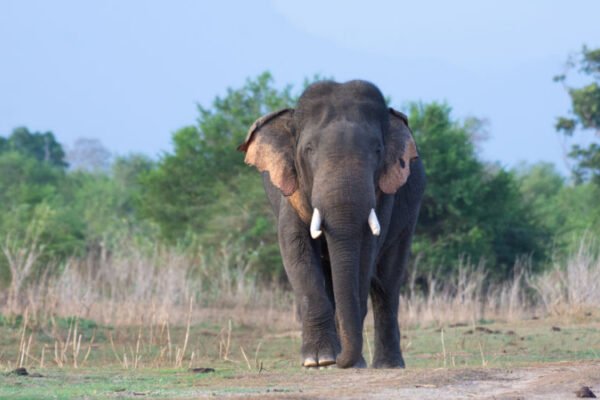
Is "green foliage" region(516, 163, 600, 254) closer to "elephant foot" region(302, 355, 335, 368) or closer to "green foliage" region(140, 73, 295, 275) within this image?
"green foliage" region(140, 73, 295, 275)

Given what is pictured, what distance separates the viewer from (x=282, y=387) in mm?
7445

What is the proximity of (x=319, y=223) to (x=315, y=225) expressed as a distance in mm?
40

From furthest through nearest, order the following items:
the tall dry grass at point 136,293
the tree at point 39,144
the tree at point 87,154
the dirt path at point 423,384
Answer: the tree at point 87,154, the tree at point 39,144, the tall dry grass at point 136,293, the dirt path at point 423,384

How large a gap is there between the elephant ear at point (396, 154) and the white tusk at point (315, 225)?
828 mm

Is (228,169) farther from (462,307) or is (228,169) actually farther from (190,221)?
(462,307)

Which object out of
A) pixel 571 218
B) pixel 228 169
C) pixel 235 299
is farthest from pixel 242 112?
pixel 571 218

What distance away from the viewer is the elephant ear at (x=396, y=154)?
10.2 m

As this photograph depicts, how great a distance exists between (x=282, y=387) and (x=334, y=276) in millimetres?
2094

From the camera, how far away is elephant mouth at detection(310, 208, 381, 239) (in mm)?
9398

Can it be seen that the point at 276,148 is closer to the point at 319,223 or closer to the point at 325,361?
the point at 319,223

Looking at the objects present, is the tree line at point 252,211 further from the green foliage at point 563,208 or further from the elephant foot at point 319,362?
the elephant foot at point 319,362

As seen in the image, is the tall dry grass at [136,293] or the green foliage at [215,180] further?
the green foliage at [215,180]

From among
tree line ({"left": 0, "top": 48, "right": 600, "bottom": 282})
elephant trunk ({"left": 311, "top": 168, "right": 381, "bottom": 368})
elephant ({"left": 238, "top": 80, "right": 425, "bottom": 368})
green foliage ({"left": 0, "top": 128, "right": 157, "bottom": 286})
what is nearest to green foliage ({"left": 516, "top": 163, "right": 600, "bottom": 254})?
tree line ({"left": 0, "top": 48, "right": 600, "bottom": 282})

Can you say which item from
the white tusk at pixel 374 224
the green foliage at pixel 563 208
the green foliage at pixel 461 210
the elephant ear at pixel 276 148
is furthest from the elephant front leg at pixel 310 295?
the green foliage at pixel 563 208
